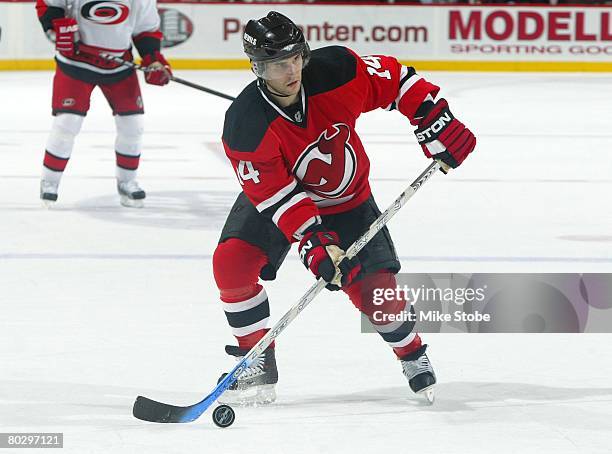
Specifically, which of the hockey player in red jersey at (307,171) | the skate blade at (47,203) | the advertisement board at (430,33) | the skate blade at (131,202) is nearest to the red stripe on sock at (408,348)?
the hockey player in red jersey at (307,171)

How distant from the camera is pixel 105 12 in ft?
18.2

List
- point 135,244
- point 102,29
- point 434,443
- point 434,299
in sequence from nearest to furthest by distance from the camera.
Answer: point 434,443 → point 434,299 → point 135,244 → point 102,29

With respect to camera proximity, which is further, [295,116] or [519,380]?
[519,380]

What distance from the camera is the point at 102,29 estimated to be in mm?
5551

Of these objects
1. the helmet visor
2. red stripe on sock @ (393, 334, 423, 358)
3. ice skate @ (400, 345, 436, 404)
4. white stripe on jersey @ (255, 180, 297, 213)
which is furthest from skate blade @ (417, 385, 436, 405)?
the helmet visor

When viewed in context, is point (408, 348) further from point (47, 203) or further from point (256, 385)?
point (47, 203)

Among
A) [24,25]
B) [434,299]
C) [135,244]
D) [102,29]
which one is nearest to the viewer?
[434,299]

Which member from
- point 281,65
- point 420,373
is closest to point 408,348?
point 420,373

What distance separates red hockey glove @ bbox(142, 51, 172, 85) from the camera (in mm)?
5664

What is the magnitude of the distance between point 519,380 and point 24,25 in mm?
8944

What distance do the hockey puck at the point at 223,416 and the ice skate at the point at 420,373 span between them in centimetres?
44

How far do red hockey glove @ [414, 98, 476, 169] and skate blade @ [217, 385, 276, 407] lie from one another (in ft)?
2.11

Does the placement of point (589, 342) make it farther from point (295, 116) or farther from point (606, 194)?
point (606, 194)

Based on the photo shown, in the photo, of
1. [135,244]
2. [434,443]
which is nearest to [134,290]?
[135,244]
